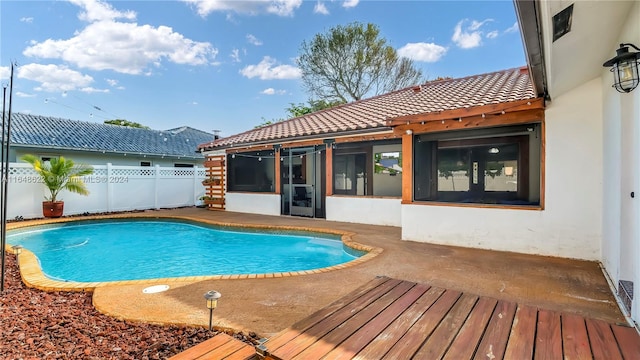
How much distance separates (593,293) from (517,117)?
9.84 ft

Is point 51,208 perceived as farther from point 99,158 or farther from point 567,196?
point 567,196

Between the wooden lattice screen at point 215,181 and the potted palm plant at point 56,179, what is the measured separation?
4168 millimetres

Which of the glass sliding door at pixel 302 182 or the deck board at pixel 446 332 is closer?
the deck board at pixel 446 332

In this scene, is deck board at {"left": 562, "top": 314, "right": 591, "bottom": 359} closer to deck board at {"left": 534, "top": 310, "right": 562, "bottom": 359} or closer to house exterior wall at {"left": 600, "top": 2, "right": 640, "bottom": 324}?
deck board at {"left": 534, "top": 310, "right": 562, "bottom": 359}

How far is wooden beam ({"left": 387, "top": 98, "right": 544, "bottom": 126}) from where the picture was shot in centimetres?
493

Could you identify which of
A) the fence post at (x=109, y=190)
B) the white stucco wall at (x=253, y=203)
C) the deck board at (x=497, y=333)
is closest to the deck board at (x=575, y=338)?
the deck board at (x=497, y=333)

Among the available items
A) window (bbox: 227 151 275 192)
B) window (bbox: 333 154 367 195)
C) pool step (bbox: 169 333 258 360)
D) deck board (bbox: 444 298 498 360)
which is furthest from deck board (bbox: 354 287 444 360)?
window (bbox: 227 151 275 192)

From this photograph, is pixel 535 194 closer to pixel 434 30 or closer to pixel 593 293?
pixel 593 293

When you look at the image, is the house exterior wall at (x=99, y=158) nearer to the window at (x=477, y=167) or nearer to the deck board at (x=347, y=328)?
the window at (x=477, y=167)

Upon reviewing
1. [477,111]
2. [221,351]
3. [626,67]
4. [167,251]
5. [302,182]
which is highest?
[477,111]

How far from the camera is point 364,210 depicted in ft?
28.2

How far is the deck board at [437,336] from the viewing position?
6.50 ft

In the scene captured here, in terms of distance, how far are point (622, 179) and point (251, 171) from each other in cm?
986

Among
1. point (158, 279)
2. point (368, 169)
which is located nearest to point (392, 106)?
point (368, 169)
